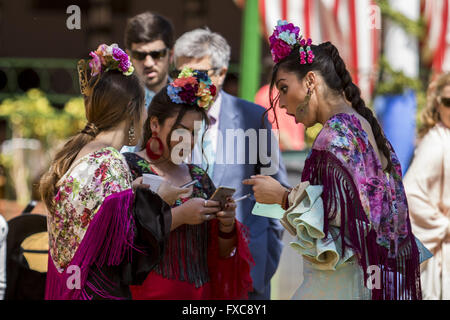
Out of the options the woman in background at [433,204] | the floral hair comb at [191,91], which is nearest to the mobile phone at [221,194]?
the floral hair comb at [191,91]

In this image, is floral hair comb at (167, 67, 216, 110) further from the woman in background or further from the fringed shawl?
the woman in background

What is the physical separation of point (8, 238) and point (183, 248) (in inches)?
40.8

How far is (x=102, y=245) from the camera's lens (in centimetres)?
271

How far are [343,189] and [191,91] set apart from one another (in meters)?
0.88

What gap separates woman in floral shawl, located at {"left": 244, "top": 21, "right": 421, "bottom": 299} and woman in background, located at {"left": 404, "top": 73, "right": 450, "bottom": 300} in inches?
51.7

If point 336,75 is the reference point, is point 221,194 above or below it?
below

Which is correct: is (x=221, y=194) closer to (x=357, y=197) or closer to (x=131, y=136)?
(x=131, y=136)

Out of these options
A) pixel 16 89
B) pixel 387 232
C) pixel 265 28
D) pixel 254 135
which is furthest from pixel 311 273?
pixel 16 89

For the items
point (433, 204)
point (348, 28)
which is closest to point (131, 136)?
point (433, 204)

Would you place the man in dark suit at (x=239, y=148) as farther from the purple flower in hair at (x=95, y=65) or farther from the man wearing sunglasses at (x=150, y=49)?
the purple flower in hair at (x=95, y=65)

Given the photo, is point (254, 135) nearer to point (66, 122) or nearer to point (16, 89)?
point (66, 122)

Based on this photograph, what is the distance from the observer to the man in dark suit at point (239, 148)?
4.01m

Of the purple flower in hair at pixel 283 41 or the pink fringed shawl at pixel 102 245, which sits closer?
the pink fringed shawl at pixel 102 245

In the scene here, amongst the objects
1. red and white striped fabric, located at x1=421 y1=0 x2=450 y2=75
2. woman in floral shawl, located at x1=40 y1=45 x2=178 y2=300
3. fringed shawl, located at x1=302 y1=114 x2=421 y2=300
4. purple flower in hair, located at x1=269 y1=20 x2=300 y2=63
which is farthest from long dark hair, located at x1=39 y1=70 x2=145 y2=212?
red and white striped fabric, located at x1=421 y1=0 x2=450 y2=75
